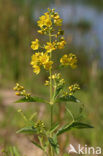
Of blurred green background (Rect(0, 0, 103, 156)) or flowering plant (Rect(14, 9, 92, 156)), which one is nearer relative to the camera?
flowering plant (Rect(14, 9, 92, 156))

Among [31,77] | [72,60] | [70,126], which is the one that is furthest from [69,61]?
[31,77]

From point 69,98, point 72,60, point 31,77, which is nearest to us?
point 69,98

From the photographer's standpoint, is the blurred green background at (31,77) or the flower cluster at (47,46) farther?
the blurred green background at (31,77)

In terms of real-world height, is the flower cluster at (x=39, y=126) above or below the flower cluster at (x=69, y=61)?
below

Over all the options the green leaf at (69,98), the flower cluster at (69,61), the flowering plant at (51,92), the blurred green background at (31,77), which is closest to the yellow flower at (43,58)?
the flowering plant at (51,92)

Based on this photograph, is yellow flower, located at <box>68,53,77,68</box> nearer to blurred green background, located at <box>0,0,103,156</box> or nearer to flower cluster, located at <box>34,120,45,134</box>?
flower cluster, located at <box>34,120,45,134</box>

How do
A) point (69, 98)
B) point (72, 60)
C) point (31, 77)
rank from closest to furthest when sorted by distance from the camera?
point (69, 98), point (72, 60), point (31, 77)

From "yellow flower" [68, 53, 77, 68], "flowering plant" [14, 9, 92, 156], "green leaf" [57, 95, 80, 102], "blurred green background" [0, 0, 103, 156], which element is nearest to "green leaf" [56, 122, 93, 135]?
"flowering plant" [14, 9, 92, 156]

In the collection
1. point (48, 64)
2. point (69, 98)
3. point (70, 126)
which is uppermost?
point (48, 64)

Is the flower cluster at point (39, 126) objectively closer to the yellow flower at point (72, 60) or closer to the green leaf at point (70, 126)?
the green leaf at point (70, 126)

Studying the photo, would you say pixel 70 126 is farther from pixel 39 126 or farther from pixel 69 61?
pixel 69 61

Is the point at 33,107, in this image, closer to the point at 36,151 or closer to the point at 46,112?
the point at 46,112
